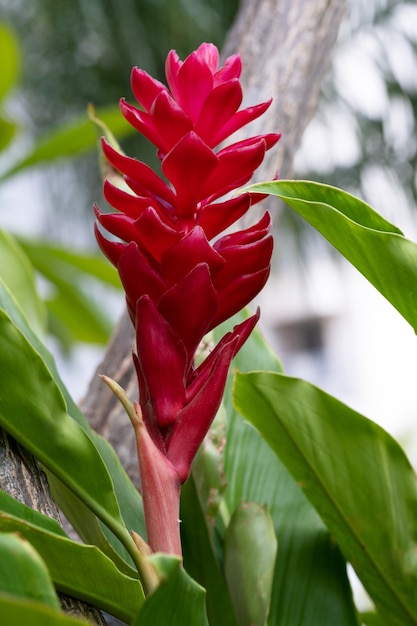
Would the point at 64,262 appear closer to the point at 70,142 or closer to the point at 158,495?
the point at 70,142

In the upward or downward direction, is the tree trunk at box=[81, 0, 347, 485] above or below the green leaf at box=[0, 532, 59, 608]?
above

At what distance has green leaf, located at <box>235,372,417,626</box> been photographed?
16.2 inches

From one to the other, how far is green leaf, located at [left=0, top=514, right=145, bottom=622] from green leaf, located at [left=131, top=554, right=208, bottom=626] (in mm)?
40

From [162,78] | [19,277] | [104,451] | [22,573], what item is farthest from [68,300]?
[162,78]

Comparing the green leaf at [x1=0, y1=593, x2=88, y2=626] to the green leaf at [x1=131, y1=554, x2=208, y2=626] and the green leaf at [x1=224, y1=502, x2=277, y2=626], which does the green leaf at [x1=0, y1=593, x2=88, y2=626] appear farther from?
the green leaf at [x1=224, y1=502, x2=277, y2=626]

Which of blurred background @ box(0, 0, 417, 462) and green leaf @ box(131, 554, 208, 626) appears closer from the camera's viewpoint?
green leaf @ box(131, 554, 208, 626)

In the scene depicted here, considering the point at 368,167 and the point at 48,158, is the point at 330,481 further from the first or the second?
the point at 368,167

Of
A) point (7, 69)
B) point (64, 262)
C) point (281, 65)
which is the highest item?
point (7, 69)

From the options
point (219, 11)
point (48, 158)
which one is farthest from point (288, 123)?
point (219, 11)

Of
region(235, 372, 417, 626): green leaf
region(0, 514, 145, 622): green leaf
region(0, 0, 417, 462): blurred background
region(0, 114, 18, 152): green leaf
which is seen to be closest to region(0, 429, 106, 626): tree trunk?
region(0, 514, 145, 622): green leaf

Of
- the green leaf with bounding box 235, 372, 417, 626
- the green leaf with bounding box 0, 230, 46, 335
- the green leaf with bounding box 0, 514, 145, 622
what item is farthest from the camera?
the green leaf with bounding box 0, 230, 46, 335

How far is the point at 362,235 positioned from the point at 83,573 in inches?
7.3

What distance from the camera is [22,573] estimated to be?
0.74 ft

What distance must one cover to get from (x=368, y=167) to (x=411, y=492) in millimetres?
4042
